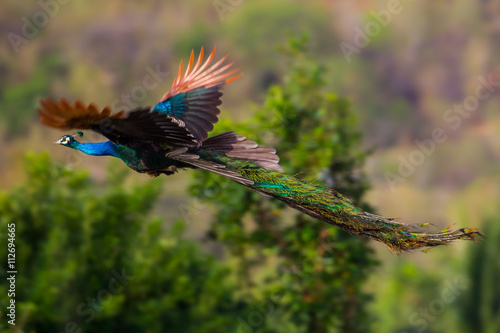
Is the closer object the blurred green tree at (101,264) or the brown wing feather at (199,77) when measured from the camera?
the brown wing feather at (199,77)

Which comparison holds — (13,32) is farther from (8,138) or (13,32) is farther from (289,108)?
(289,108)

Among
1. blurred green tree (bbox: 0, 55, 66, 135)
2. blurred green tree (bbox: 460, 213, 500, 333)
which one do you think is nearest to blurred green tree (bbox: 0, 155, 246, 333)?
blurred green tree (bbox: 460, 213, 500, 333)

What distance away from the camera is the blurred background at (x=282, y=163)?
4.99m

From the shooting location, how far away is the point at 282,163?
475 centimetres

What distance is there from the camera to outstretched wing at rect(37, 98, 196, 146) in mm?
2078

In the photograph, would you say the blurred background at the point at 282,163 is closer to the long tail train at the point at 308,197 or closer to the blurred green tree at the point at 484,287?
the blurred green tree at the point at 484,287

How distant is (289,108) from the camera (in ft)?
16.1

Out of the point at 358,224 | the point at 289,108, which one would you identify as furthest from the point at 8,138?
the point at 358,224

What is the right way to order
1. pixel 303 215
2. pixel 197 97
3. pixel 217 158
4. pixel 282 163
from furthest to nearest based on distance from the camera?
pixel 303 215, pixel 282 163, pixel 197 97, pixel 217 158

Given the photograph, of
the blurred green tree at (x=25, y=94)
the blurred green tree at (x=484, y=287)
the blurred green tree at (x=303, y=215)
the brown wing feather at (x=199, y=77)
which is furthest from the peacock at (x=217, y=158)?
the blurred green tree at (x=25, y=94)

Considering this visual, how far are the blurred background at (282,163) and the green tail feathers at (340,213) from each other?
0.16 m

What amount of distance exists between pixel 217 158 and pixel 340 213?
569mm

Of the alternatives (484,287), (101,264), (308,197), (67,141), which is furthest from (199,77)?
(484,287)

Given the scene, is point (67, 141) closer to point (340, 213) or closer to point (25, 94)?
point (340, 213)
